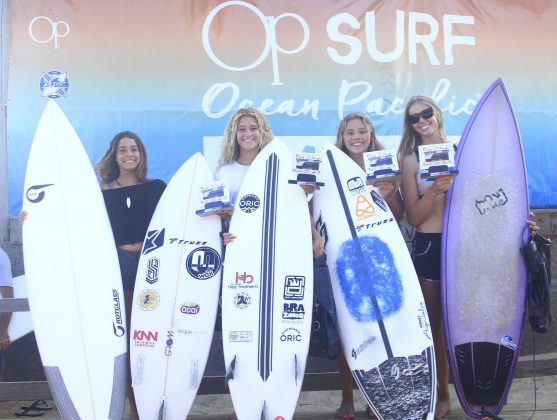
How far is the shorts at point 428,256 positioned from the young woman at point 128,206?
4.95ft

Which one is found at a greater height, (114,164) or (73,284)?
(114,164)

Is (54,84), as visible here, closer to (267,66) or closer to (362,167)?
(267,66)

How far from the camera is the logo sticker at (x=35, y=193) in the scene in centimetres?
338

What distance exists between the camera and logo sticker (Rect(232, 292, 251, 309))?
317 centimetres

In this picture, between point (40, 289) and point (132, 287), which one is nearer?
point (40, 289)

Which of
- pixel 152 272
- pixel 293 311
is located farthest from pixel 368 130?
pixel 152 272

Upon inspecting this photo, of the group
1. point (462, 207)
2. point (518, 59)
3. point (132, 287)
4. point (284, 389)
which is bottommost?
point (284, 389)

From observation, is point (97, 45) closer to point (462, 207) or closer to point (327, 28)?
point (327, 28)

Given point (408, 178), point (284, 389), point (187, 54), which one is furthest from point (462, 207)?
point (187, 54)

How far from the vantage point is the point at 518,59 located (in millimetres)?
4453

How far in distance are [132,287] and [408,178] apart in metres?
1.63

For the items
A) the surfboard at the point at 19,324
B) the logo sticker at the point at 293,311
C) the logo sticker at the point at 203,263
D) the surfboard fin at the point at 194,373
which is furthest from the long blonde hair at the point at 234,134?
the surfboard at the point at 19,324

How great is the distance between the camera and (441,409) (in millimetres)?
3279

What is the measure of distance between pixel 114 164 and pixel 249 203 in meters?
0.80
